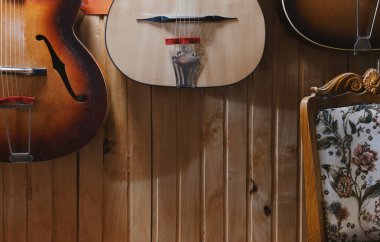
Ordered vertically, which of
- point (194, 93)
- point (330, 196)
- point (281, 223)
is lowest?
point (281, 223)

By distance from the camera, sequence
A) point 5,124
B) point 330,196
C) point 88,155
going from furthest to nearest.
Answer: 1. point 88,155
2. point 5,124
3. point 330,196

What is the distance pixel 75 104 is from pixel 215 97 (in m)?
0.48

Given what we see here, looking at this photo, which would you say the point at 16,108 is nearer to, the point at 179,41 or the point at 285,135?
the point at 179,41

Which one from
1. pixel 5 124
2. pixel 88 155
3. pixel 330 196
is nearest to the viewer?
pixel 330 196

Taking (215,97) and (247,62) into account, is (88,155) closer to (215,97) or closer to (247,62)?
(215,97)

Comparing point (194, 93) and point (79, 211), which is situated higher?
point (194, 93)

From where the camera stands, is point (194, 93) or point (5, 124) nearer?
point (5, 124)

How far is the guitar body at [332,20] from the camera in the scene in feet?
4.60

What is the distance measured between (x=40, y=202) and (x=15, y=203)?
3.3 inches

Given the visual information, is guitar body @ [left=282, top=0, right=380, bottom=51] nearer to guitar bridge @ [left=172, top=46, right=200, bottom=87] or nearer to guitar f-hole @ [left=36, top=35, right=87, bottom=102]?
guitar bridge @ [left=172, top=46, right=200, bottom=87]

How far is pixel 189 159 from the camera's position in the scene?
4.96 feet


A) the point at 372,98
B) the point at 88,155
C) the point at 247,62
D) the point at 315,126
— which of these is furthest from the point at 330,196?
the point at 88,155

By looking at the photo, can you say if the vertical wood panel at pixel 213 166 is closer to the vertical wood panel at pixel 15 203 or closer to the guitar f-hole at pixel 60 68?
the guitar f-hole at pixel 60 68

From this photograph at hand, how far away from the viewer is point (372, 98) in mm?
1287
